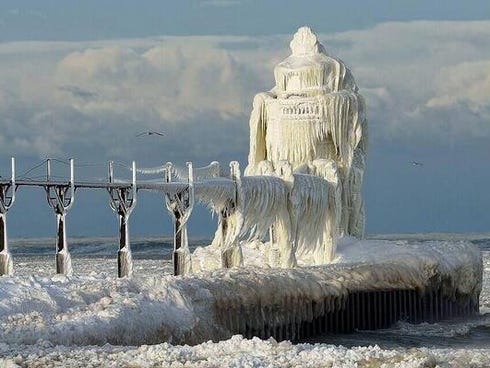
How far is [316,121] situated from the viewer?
126 feet

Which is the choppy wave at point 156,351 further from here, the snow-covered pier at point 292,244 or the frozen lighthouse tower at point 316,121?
the frozen lighthouse tower at point 316,121

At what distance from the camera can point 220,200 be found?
109 ft

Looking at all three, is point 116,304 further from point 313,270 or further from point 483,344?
point 483,344

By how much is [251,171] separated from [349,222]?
3.36 metres

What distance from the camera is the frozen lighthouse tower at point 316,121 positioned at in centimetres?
3847

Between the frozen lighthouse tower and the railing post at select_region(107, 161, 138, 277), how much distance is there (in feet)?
25.0

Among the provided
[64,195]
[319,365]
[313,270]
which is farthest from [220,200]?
[319,365]

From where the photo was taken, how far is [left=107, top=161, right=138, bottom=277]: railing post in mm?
30719

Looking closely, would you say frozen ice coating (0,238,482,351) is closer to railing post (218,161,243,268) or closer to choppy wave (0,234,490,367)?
choppy wave (0,234,490,367)

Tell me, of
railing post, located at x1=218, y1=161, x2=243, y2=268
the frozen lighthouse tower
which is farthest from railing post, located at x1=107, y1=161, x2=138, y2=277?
the frozen lighthouse tower

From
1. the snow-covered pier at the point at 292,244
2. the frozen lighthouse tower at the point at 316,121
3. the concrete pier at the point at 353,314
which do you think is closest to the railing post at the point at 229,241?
the snow-covered pier at the point at 292,244

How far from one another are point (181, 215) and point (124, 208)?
2.04 meters

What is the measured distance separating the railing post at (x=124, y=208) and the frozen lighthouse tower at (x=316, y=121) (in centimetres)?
763

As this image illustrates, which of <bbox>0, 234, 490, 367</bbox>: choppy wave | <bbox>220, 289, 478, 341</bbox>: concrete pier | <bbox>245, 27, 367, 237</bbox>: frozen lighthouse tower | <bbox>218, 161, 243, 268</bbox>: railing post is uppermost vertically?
<bbox>245, 27, 367, 237</bbox>: frozen lighthouse tower
